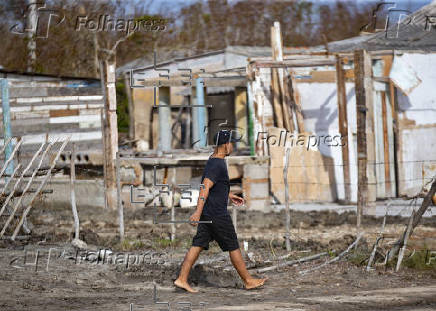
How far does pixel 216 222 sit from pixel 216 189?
0.34 metres

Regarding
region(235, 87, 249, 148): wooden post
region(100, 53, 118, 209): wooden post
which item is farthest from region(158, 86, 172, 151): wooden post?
region(100, 53, 118, 209): wooden post

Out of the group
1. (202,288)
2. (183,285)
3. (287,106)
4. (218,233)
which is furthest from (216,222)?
(287,106)

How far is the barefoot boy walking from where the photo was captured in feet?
24.8

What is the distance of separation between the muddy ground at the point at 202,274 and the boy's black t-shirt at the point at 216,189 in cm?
86

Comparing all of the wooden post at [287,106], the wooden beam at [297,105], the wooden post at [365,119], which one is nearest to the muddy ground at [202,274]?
the wooden post at [365,119]

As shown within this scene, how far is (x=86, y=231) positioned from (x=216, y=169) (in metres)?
4.54

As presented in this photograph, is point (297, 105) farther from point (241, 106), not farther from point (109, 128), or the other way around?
point (241, 106)

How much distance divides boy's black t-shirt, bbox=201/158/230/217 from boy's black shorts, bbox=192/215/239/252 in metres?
0.07

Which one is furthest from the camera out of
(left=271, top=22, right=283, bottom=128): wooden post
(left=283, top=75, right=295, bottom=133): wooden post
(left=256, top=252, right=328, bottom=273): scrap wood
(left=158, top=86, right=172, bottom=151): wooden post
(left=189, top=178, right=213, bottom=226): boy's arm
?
(left=158, top=86, right=172, bottom=151): wooden post

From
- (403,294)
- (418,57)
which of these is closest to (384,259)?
(403,294)

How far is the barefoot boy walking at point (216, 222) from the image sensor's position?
7.55 metres

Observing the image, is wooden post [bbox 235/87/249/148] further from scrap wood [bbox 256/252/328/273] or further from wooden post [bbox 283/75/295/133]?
scrap wood [bbox 256/252/328/273]

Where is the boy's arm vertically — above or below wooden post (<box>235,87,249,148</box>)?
below

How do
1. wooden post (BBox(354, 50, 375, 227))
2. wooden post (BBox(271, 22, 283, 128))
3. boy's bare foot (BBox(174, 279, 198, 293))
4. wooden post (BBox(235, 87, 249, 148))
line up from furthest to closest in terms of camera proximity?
wooden post (BBox(235, 87, 249, 148))
wooden post (BBox(271, 22, 283, 128))
wooden post (BBox(354, 50, 375, 227))
boy's bare foot (BBox(174, 279, 198, 293))
